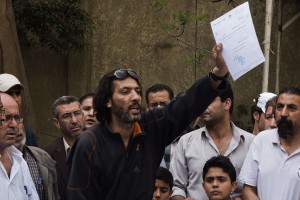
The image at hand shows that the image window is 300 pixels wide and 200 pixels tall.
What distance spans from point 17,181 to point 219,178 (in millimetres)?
1787

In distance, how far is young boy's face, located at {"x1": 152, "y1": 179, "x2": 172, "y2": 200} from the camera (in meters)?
6.42

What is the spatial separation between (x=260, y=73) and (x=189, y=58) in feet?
4.51

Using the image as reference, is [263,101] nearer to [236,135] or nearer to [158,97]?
[158,97]

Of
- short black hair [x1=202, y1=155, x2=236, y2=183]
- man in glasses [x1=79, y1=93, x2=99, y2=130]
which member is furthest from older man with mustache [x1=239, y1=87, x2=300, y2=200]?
man in glasses [x1=79, y1=93, x2=99, y2=130]

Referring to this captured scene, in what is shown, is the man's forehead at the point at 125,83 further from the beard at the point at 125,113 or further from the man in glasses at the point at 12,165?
the man in glasses at the point at 12,165

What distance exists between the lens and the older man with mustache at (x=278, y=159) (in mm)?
5645

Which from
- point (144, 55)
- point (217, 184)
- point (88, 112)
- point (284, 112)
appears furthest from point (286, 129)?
point (144, 55)

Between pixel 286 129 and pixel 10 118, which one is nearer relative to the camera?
pixel 10 118

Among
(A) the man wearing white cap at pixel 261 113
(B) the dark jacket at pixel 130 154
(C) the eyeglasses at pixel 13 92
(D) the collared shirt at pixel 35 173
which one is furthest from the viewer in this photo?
(A) the man wearing white cap at pixel 261 113

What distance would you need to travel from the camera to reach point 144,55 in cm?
1336

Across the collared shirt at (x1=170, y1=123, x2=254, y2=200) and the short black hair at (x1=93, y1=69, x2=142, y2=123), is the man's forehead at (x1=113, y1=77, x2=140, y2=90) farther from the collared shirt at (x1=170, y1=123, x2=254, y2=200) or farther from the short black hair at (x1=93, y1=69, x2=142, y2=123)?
the collared shirt at (x1=170, y1=123, x2=254, y2=200)

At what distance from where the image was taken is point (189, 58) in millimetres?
12820

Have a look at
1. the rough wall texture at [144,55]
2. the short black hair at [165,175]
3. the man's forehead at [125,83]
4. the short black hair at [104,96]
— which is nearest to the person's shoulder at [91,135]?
the short black hair at [104,96]

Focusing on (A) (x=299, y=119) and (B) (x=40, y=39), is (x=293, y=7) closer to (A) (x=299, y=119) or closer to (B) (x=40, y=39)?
(B) (x=40, y=39)
